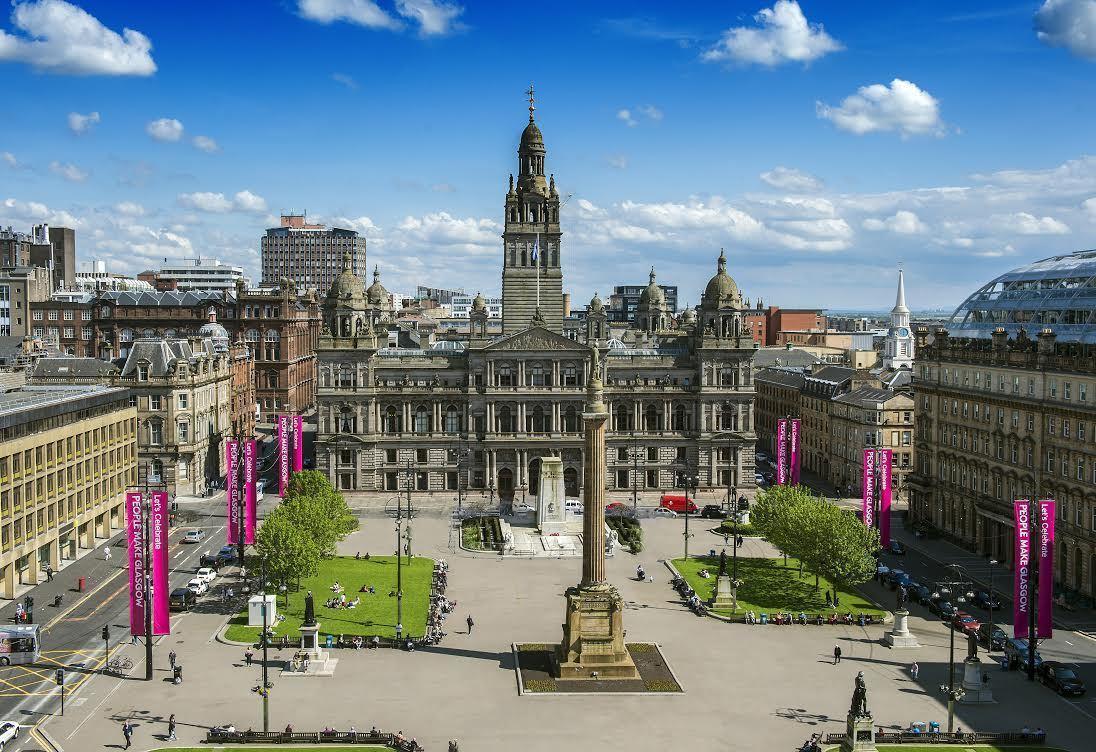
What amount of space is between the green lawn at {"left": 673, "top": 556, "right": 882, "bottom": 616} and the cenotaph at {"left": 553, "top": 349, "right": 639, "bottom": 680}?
54.7ft

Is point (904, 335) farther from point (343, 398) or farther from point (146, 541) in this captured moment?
point (146, 541)

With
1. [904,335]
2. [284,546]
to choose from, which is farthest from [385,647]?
[904,335]

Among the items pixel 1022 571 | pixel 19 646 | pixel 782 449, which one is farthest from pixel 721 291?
pixel 19 646

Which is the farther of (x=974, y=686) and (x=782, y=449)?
(x=782, y=449)

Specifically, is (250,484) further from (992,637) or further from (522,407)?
(992,637)

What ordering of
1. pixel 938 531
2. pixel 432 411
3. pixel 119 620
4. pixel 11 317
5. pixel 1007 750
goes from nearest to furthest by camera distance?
pixel 1007 750, pixel 119 620, pixel 938 531, pixel 432 411, pixel 11 317

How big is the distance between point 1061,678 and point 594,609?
91.6ft

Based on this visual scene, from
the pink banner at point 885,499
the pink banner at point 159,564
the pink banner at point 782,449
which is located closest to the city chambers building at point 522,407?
the pink banner at point 782,449

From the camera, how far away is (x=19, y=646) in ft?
233

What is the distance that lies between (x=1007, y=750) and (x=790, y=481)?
68.1 m

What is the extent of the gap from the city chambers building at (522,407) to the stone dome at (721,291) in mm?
161

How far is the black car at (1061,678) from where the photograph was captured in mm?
66625

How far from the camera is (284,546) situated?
3223 inches

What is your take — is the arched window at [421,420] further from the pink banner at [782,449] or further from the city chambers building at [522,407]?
the pink banner at [782,449]
